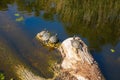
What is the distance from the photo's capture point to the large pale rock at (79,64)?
38.6 ft

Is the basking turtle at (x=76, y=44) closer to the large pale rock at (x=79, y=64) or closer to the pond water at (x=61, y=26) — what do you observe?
the large pale rock at (x=79, y=64)

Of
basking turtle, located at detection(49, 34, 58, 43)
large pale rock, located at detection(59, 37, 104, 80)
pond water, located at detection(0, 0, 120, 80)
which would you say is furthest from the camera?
basking turtle, located at detection(49, 34, 58, 43)

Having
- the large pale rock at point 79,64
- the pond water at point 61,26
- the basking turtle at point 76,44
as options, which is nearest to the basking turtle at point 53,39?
the pond water at point 61,26

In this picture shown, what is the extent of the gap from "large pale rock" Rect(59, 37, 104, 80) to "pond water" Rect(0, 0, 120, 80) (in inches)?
36.9

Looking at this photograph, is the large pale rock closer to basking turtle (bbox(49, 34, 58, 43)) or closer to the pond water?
the pond water

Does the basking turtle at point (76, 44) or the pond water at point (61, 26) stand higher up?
the basking turtle at point (76, 44)

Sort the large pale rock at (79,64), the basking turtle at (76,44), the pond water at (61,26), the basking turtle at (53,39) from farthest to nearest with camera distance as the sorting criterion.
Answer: the basking turtle at (53,39), the pond water at (61,26), the basking turtle at (76,44), the large pale rock at (79,64)

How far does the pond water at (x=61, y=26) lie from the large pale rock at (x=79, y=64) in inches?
36.9

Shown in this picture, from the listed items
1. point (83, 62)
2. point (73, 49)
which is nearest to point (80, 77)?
point (83, 62)

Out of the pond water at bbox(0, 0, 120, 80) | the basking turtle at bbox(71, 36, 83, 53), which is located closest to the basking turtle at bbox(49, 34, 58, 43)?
the pond water at bbox(0, 0, 120, 80)

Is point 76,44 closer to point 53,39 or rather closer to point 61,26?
point 53,39

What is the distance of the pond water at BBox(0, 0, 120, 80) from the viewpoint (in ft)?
45.7

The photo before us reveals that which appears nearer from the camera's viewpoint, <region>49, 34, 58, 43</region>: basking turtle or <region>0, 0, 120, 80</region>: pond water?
<region>0, 0, 120, 80</region>: pond water

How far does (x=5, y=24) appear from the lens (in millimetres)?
16531
